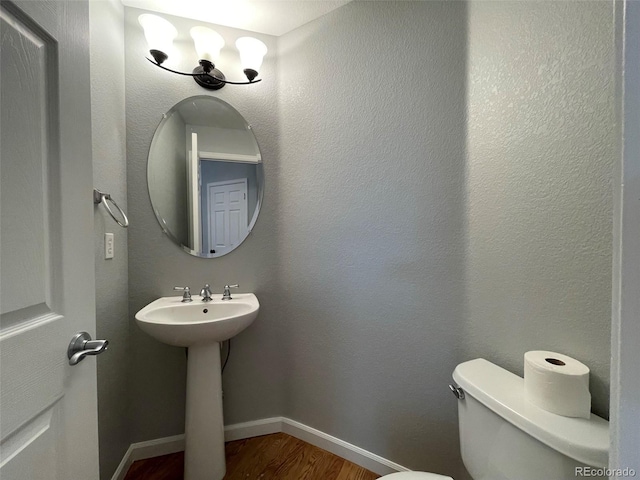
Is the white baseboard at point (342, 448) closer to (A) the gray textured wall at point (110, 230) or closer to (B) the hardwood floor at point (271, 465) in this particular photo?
(B) the hardwood floor at point (271, 465)

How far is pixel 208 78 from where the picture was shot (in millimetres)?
1343

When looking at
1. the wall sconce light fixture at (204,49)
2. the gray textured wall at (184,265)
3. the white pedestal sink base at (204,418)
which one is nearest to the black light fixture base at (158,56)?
the wall sconce light fixture at (204,49)

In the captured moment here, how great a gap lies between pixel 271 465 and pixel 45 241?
4.61 feet

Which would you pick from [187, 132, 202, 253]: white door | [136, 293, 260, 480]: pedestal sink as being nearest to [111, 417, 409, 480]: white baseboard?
[136, 293, 260, 480]: pedestal sink

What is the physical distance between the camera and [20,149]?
1.46 ft

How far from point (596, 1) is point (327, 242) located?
3.98 feet

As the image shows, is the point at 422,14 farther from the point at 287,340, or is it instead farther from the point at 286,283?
the point at 287,340

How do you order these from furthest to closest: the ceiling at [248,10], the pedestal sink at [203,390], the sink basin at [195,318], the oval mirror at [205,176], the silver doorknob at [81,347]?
1. the oval mirror at [205,176]
2. the ceiling at [248,10]
3. the pedestal sink at [203,390]
4. the sink basin at [195,318]
5. the silver doorknob at [81,347]

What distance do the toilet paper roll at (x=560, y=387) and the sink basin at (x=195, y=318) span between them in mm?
1043

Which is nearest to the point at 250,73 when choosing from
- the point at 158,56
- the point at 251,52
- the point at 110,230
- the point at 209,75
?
the point at 251,52

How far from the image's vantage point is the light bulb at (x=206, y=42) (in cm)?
123

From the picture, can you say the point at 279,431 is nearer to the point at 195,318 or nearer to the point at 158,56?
the point at 195,318

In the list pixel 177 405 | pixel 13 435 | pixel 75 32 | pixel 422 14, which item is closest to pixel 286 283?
pixel 177 405

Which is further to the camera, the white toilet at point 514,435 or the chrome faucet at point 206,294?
the chrome faucet at point 206,294
